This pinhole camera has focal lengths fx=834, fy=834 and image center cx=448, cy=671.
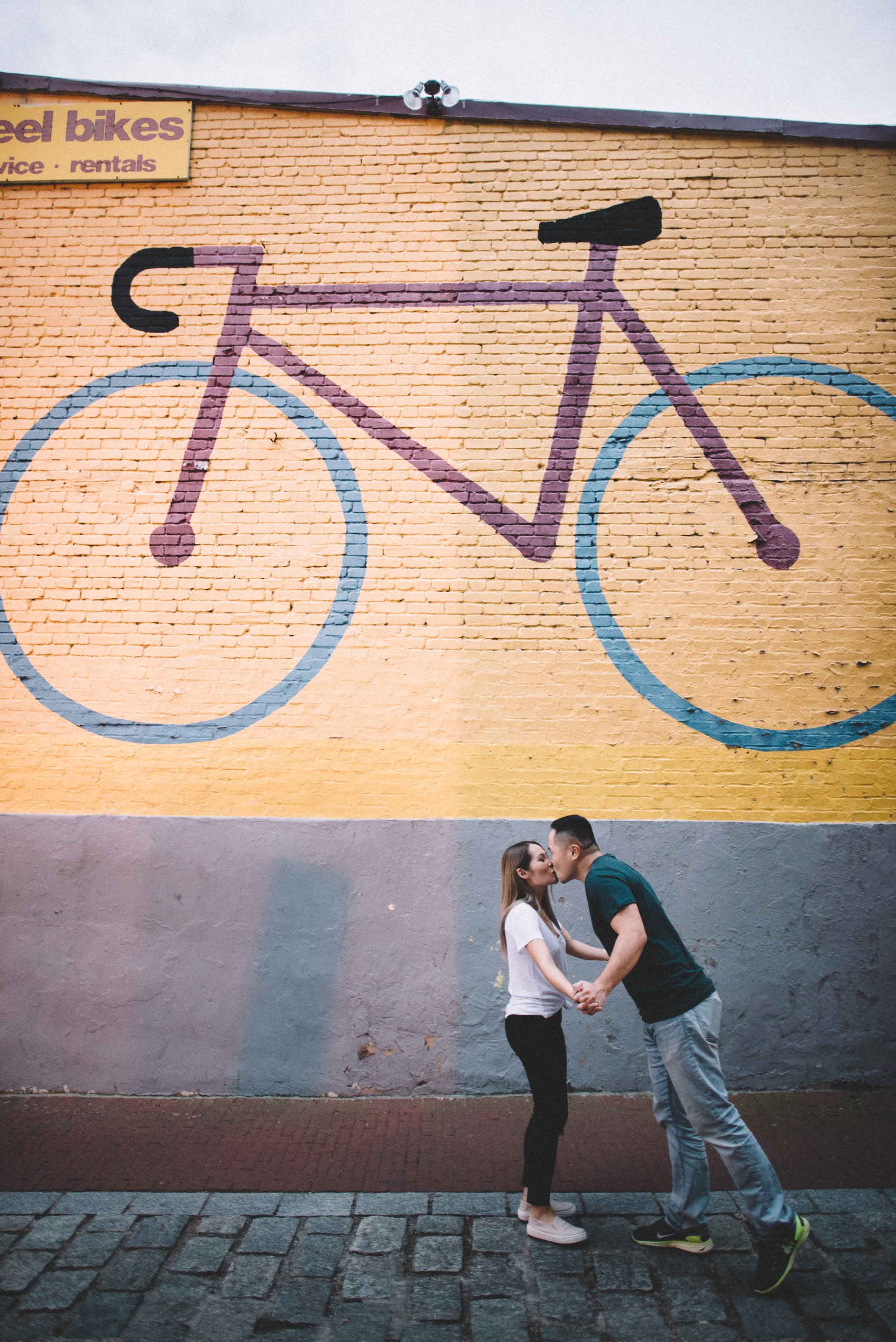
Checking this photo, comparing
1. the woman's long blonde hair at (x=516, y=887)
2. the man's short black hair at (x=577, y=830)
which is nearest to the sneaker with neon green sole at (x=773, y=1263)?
the woman's long blonde hair at (x=516, y=887)

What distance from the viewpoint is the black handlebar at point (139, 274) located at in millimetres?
5504

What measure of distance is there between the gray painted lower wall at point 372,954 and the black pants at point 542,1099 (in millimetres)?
1520

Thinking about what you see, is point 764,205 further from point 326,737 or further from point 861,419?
point 326,737

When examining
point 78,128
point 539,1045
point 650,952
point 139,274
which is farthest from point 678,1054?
point 78,128

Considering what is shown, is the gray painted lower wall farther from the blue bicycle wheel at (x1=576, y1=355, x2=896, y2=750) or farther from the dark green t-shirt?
the dark green t-shirt

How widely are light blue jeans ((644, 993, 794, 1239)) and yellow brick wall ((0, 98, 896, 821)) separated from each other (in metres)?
1.95

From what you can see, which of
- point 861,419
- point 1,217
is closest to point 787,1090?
point 861,419

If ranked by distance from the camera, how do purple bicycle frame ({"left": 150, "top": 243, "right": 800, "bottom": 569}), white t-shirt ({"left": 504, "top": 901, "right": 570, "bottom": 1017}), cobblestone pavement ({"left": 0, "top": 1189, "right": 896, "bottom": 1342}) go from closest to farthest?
cobblestone pavement ({"left": 0, "top": 1189, "right": 896, "bottom": 1342}) < white t-shirt ({"left": 504, "top": 901, "right": 570, "bottom": 1017}) < purple bicycle frame ({"left": 150, "top": 243, "right": 800, "bottom": 569})

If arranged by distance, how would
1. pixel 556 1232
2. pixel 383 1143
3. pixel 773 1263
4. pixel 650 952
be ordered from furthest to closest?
1. pixel 383 1143
2. pixel 556 1232
3. pixel 650 952
4. pixel 773 1263

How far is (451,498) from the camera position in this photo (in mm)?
5309

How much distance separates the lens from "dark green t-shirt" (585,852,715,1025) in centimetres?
311

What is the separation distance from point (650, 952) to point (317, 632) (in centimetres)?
292

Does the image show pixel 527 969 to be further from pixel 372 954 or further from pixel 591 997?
pixel 372 954

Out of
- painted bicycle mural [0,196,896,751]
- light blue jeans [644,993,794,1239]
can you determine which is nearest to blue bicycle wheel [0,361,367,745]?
painted bicycle mural [0,196,896,751]
